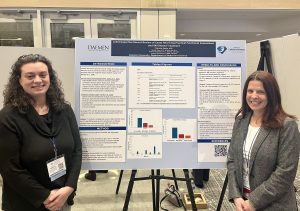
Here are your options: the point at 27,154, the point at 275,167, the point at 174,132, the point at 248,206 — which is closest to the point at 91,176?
the point at 174,132

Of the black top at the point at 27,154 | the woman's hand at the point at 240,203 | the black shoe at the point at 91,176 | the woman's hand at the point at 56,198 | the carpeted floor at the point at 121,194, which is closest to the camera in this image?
the black top at the point at 27,154

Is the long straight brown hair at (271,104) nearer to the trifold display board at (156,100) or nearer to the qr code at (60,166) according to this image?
the trifold display board at (156,100)

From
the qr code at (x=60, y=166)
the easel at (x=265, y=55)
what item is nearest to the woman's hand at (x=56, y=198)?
the qr code at (x=60, y=166)

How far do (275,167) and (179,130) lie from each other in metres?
0.65

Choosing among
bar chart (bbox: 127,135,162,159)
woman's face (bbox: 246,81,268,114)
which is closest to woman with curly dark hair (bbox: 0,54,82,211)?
bar chart (bbox: 127,135,162,159)

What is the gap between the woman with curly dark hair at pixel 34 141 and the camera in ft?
4.68

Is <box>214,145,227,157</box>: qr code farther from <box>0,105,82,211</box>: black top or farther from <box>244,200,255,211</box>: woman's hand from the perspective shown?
<box>0,105,82,211</box>: black top

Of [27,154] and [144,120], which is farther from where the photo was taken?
Answer: [144,120]

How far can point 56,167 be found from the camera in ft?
5.07

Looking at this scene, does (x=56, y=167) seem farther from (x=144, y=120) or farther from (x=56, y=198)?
(x=144, y=120)

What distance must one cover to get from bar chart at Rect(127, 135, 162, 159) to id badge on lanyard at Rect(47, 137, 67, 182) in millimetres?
495

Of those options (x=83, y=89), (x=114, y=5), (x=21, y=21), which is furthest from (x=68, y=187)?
(x=21, y=21)

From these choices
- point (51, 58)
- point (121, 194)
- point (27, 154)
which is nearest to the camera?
point (27, 154)

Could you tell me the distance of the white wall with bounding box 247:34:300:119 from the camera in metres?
2.36
